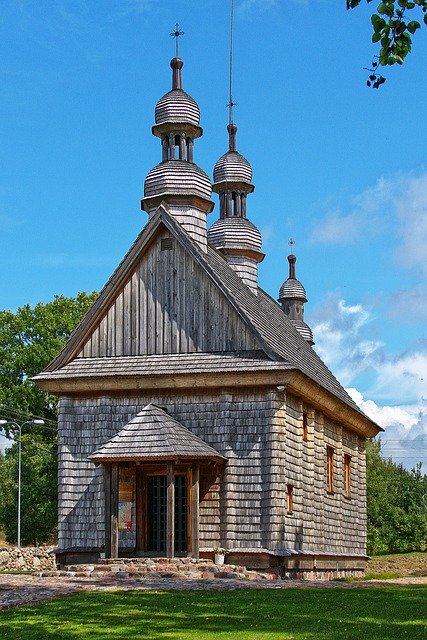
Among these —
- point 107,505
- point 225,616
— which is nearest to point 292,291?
point 107,505

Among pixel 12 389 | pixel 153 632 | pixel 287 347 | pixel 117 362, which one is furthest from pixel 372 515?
pixel 153 632

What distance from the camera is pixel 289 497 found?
29500 mm

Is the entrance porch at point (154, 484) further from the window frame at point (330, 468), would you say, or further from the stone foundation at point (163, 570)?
the window frame at point (330, 468)

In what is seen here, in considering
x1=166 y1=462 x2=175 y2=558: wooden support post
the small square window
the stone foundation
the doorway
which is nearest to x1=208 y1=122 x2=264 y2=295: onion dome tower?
the small square window

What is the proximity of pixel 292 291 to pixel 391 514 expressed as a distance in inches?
740

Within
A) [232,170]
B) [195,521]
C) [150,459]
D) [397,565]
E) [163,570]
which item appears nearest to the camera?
[163,570]

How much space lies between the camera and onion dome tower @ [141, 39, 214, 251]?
32.1 m

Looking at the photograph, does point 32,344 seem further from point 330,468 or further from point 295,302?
point 330,468

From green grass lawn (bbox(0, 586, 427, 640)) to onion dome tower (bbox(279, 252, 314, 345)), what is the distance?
2744 centimetres

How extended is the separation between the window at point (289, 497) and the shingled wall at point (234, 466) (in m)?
0.14

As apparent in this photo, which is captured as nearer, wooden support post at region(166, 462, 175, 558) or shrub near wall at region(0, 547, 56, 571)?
wooden support post at region(166, 462, 175, 558)

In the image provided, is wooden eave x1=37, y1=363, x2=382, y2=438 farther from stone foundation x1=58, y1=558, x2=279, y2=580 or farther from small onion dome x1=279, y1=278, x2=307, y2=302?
small onion dome x1=279, y1=278, x2=307, y2=302

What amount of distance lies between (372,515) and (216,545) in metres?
33.1

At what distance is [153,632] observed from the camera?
14.7 m
